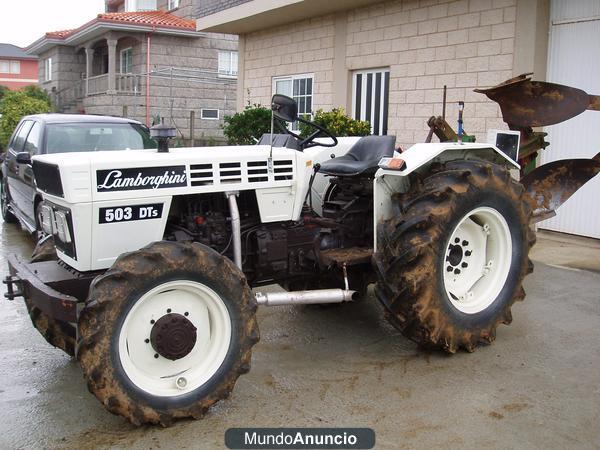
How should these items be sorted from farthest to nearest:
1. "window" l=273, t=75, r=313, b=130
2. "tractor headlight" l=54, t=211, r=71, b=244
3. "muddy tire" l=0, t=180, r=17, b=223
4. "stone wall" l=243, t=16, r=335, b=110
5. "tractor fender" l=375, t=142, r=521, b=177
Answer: "window" l=273, t=75, r=313, b=130
"stone wall" l=243, t=16, r=335, b=110
"muddy tire" l=0, t=180, r=17, b=223
"tractor fender" l=375, t=142, r=521, b=177
"tractor headlight" l=54, t=211, r=71, b=244

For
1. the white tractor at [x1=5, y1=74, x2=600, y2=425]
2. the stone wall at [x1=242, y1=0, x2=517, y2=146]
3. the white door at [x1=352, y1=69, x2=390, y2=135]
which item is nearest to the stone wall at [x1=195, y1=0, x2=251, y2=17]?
the stone wall at [x1=242, y1=0, x2=517, y2=146]

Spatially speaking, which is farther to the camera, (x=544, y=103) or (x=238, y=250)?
(x=544, y=103)

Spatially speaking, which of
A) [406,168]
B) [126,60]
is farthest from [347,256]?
[126,60]

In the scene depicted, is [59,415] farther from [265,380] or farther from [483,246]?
[483,246]

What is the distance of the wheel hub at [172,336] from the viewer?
3.51 metres

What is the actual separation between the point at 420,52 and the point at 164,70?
15.2 meters

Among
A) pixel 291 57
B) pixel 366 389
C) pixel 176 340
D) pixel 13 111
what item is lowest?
pixel 366 389

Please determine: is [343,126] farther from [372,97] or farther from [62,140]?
[62,140]

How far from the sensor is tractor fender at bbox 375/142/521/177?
4.43 metres

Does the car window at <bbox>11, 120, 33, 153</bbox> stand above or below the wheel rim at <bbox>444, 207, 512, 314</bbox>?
above

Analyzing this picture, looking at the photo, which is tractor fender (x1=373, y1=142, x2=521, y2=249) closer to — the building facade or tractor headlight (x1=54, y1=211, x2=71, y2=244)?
tractor headlight (x1=54, y1=211, x2=71, y2=244)

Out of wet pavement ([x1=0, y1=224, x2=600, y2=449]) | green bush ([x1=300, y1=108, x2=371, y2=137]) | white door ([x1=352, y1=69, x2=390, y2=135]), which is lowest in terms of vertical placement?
wet pavement ([x1=0, y1=224, x2=600, y2=449])

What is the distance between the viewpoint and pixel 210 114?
937 inches

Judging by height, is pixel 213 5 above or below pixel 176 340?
above
